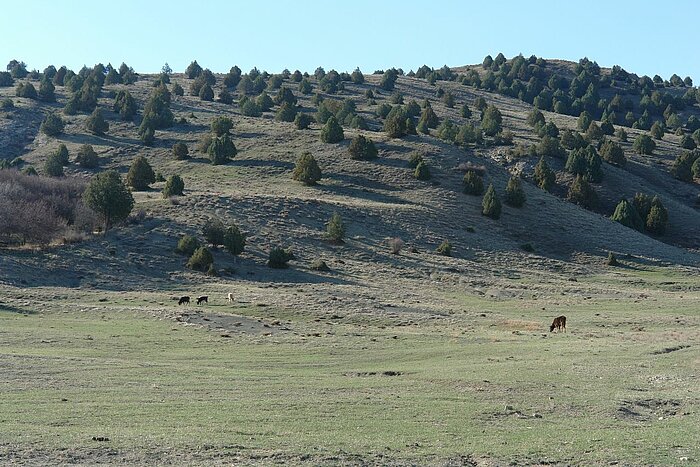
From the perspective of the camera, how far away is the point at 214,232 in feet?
224

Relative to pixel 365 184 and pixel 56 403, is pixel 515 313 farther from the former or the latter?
pixel 365 184

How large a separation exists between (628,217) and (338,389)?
80662mm

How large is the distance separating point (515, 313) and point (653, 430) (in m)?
32.4

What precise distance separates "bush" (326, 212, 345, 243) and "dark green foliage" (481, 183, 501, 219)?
22566mm

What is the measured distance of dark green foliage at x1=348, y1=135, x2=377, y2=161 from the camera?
4134 inches

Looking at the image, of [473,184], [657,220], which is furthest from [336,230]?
[657,220]

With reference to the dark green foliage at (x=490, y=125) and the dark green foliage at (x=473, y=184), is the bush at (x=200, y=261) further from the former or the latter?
the dark green foliage at (x=490, y=125)

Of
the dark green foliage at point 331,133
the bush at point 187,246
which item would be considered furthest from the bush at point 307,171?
the bush at point 187,246

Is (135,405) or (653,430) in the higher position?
(653,430)

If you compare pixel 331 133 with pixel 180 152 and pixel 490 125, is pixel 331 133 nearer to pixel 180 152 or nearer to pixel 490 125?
pixel 180 152

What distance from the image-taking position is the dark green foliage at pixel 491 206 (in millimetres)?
90625

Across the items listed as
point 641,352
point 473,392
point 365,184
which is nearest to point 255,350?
point 473,392

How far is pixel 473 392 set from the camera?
2625 centimetres

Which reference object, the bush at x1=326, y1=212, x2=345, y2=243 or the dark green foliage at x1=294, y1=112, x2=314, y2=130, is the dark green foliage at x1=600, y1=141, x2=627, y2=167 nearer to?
the dark green foliage at x1=294, y1=112, x2=314, y2=130
